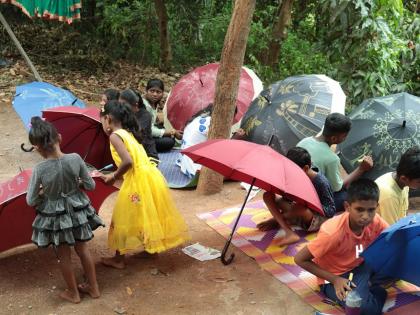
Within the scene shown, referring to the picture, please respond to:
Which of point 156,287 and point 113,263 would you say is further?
point 113,263

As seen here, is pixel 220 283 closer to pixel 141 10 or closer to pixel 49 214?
pixel 49 214

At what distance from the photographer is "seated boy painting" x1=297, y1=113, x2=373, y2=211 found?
4133mm

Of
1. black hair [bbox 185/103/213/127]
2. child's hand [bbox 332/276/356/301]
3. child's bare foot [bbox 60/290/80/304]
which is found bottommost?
child's bare foot [bbox 60/290/80/304]


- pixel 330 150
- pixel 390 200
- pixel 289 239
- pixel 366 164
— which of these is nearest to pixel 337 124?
pixel 330 150

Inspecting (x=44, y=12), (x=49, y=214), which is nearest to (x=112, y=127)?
(x=49, y=214)

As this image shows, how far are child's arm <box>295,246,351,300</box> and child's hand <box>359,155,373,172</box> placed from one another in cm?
158

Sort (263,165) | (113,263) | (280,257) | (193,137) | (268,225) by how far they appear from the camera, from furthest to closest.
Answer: (193,137)
(268,225)
(280,257)
(113,263)
(263,165)

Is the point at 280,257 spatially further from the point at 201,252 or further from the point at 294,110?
the point at 294,110

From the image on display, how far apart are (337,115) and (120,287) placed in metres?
2.30

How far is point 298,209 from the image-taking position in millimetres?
4281

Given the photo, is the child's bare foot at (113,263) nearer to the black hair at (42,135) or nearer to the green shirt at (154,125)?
the black hair at (42,135)

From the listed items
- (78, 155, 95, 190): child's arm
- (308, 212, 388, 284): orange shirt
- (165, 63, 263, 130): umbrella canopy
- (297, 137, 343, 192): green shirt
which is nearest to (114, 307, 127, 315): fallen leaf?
(78, 155, 95, 190): child's arm

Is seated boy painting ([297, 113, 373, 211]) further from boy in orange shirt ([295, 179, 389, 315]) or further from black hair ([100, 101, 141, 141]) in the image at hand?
black hair ([100, 101, 141, 141])

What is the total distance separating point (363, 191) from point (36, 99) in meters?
4.19
